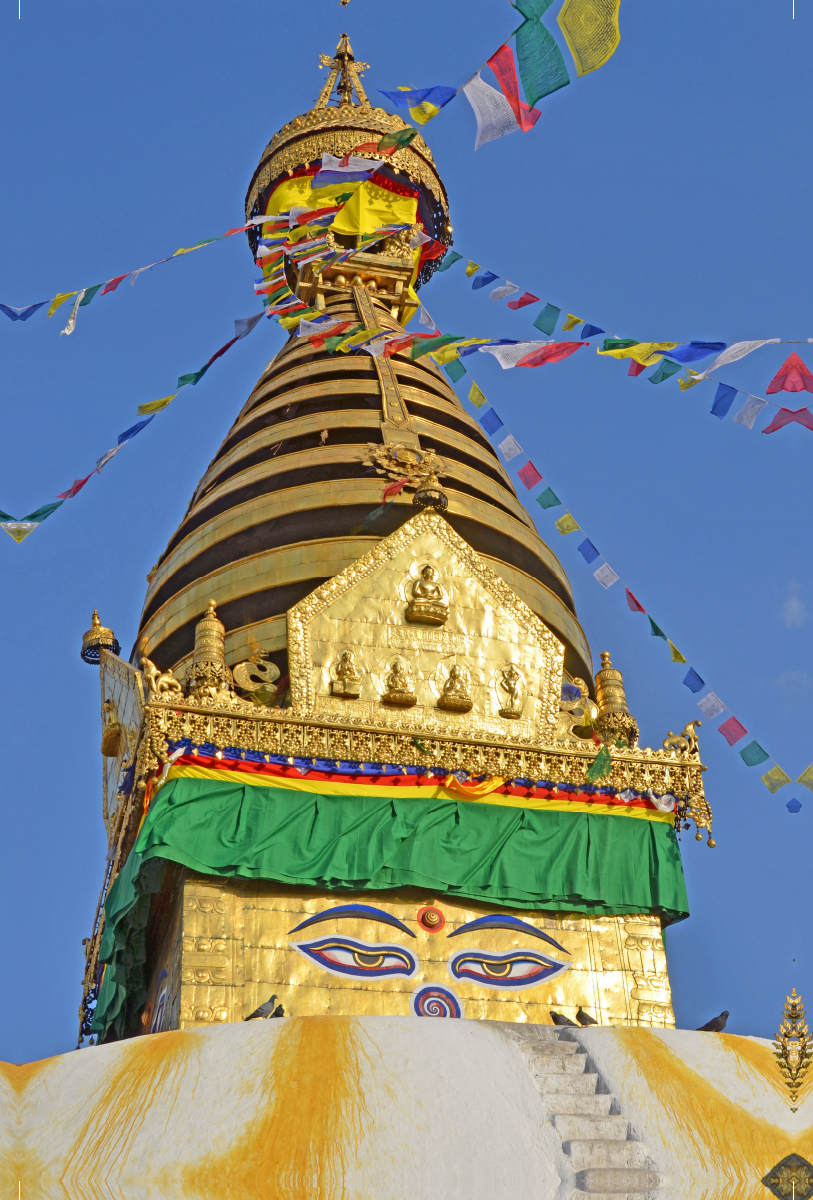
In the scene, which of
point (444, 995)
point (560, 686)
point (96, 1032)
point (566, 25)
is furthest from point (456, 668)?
point (566, 25)

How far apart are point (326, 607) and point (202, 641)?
1192 millimetres

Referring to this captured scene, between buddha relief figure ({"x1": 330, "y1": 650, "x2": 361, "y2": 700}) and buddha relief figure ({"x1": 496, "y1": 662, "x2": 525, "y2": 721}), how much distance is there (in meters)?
1.36

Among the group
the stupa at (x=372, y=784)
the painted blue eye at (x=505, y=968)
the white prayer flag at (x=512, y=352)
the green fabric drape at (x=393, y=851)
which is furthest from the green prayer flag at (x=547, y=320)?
the painted blue eye at (x=505, y=968)

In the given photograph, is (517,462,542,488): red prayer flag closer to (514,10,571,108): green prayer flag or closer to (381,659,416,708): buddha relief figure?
(381,659,416,708): buddha relief figure

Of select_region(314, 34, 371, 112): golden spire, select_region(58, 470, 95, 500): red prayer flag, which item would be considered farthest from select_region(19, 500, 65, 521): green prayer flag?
select_region(314, 34, 371, 112): golden spire

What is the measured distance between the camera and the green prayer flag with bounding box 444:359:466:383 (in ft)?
59.0

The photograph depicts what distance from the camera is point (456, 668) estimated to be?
13516 mm

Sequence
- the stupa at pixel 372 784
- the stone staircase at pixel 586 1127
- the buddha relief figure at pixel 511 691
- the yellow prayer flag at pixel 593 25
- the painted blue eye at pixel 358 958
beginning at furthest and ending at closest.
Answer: the buddha relief figure at pixel 511 691 < the stupa at pixel 372 784 < the painted blue eye at pixel 358 958 < the yellow prayer flag at pixel 593 25 < the stone staircase at pixel 586 1127

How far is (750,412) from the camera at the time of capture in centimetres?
1213

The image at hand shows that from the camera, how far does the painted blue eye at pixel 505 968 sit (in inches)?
464

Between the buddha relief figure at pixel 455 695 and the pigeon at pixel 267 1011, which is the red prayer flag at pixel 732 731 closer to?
the buddha relief figure at pixel 455 695

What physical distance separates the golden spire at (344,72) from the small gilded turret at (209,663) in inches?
555

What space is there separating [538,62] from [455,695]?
5573 millimetres

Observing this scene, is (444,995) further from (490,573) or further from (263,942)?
(490,573)
